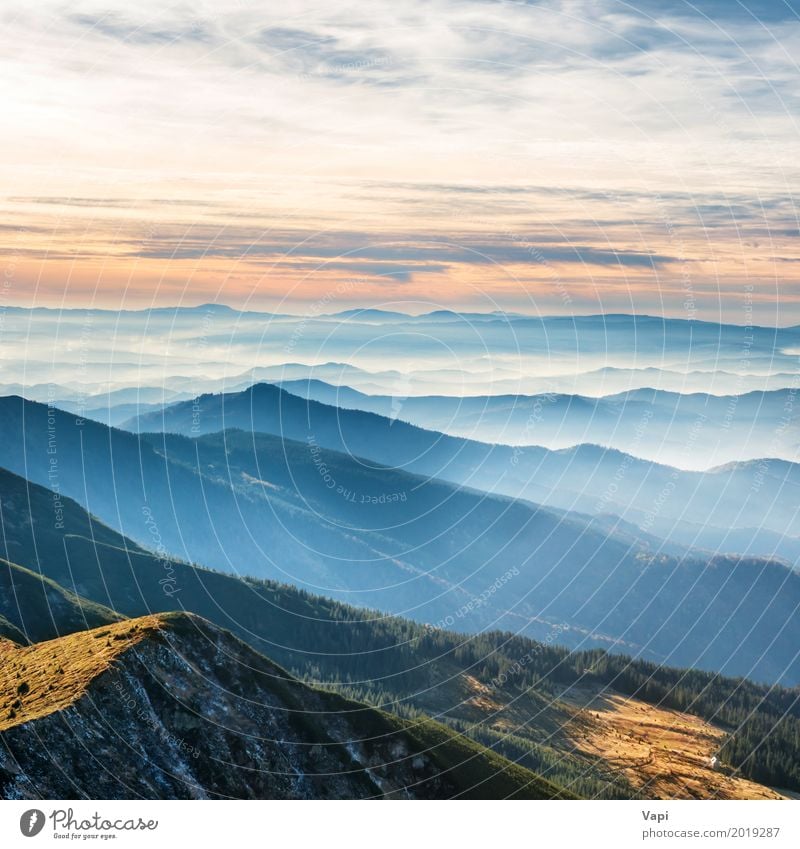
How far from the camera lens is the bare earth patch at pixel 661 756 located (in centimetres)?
15112

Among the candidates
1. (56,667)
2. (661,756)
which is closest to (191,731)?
(56,667)

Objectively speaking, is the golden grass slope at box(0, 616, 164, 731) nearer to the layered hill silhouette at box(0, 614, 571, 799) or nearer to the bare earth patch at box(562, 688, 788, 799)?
the layered hill silhouette at box(0, 614, 571, 799)

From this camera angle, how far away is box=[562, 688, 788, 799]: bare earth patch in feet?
496

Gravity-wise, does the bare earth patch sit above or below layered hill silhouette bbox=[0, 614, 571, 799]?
below

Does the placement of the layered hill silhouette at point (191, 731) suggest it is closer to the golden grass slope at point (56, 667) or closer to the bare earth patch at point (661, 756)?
the golden grass slope at point (56, 667)

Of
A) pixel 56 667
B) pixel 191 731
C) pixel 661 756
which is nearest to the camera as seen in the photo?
pixel 191 731

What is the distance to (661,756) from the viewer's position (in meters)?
164

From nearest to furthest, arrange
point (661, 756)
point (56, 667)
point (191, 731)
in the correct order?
1. point (191, 731)
2. point (56, 667)
3. point (661, 756)

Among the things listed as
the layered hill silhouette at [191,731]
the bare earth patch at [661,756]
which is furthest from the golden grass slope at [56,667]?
the bare earth patch at [661,756]

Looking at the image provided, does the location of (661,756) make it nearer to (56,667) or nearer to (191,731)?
(191,731)

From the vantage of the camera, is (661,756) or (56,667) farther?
(661,756)

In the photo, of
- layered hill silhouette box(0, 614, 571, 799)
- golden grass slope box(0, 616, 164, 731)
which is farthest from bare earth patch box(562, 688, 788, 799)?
golden grass slope box(0, 616, 164, 731)

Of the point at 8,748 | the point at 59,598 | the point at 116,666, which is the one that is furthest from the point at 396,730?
the point at 59,598

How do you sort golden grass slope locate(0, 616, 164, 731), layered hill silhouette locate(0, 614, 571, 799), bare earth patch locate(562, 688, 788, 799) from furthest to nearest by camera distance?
bare earth patch locate(562, 688, 788, 799) < golden grass slope locate(0, 616, 164, 731) < layered hill silhouette locate(0, 614, 571, 799)
